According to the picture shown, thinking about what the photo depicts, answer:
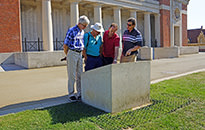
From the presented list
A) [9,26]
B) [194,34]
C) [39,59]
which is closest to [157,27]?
[9,26]

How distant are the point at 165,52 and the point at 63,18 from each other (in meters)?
11.1

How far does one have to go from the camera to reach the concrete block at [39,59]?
1009 cm

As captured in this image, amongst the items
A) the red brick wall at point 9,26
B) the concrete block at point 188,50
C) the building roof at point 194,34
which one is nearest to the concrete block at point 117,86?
the red brick wall at point 9,26

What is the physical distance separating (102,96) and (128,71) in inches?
27.5

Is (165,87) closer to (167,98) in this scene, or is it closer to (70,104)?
(167,98)

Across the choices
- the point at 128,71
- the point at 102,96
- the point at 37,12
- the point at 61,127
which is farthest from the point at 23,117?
the point at 37,12

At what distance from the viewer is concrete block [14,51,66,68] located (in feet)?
33.1

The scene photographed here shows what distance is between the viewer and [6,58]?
13.0 m

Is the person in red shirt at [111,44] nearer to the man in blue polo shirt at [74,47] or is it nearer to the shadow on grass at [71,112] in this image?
the man in blue polo shirt at [74,47]

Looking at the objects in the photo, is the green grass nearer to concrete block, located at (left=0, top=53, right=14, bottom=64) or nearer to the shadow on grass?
the shadow on grass

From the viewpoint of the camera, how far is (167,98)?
4289 millimetres

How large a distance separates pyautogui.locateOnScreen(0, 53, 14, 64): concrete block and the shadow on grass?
10.9m

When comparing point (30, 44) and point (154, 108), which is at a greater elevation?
point (30, 44)

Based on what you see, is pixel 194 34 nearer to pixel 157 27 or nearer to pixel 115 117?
pixel 157 27
